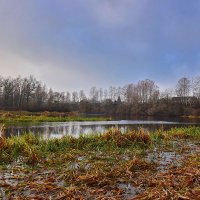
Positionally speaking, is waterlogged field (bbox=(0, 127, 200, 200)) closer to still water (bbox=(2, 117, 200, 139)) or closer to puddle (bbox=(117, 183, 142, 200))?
puddle (bbox=(117, 183, 142, 200))

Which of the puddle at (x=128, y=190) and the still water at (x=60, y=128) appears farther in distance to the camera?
the still water at (x=60, y=128)

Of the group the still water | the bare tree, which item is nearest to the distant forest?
the bare tree

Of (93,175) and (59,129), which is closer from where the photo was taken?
(93,175)

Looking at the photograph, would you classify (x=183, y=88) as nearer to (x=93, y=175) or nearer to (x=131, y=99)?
(x=131, y=99)

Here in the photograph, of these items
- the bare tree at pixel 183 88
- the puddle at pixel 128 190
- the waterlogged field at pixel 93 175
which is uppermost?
the bare tree at pixel 183 88

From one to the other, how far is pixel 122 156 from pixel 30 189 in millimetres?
3462

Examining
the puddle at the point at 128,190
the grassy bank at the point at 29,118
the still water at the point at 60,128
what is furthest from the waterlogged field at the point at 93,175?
the grassy bank at the point at 29,118

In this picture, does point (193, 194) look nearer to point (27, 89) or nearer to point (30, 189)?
point (30, 189)

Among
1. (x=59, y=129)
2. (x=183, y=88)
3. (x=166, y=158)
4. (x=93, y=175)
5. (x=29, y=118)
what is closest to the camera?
(x=93, y=175)


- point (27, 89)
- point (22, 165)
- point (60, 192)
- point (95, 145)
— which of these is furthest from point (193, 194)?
point (27, 89)

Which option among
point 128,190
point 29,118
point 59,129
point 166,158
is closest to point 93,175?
point 128,190

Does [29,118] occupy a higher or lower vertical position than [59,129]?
higher

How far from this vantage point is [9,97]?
7062cm

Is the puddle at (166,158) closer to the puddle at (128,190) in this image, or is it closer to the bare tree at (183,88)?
the puddle at (128,190)
